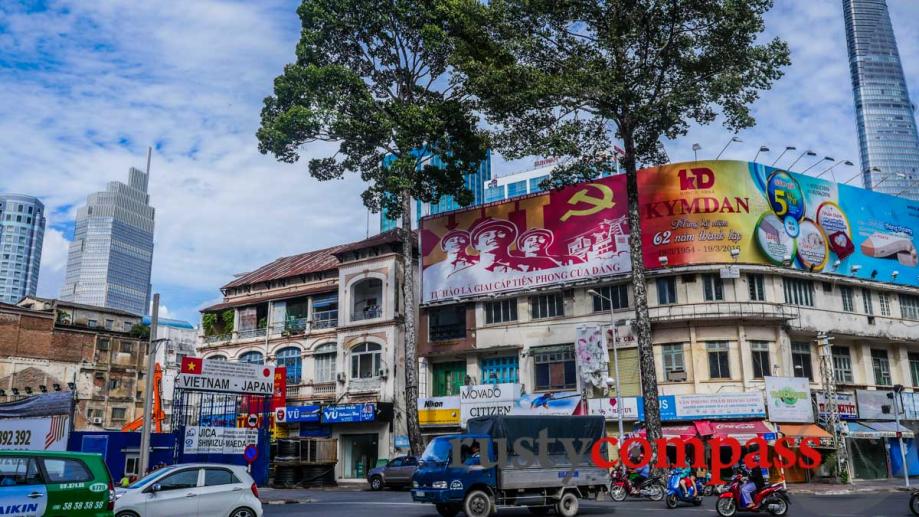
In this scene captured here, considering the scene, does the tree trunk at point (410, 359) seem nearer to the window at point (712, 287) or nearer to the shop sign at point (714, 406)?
the shop sign at point (714, 406)

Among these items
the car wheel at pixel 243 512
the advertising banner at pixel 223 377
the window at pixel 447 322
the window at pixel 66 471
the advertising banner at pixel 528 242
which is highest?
the advertising banner at pixel 528 242

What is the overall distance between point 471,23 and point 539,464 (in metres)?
23.2

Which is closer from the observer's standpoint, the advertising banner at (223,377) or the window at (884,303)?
the advertising banner at (223,377)

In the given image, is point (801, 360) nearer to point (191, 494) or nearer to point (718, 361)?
point (718, 361)

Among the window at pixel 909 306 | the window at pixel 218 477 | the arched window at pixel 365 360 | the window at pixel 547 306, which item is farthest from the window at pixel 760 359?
the window at pixel 218 477

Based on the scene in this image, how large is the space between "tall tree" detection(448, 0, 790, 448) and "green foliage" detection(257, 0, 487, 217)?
4.69m

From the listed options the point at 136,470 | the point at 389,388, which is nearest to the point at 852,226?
the point at 389,388

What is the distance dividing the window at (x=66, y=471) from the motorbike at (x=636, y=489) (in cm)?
1656

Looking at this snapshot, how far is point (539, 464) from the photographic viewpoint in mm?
18609

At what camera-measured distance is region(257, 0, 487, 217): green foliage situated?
120ft

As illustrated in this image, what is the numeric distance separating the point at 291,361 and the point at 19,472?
117ft

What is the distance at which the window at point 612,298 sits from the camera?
1462 inches

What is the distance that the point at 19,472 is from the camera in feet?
40.4

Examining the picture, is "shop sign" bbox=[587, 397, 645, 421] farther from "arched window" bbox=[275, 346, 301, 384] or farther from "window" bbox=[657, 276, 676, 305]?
"arched window" bbox=[275, 346, 301, 384]
